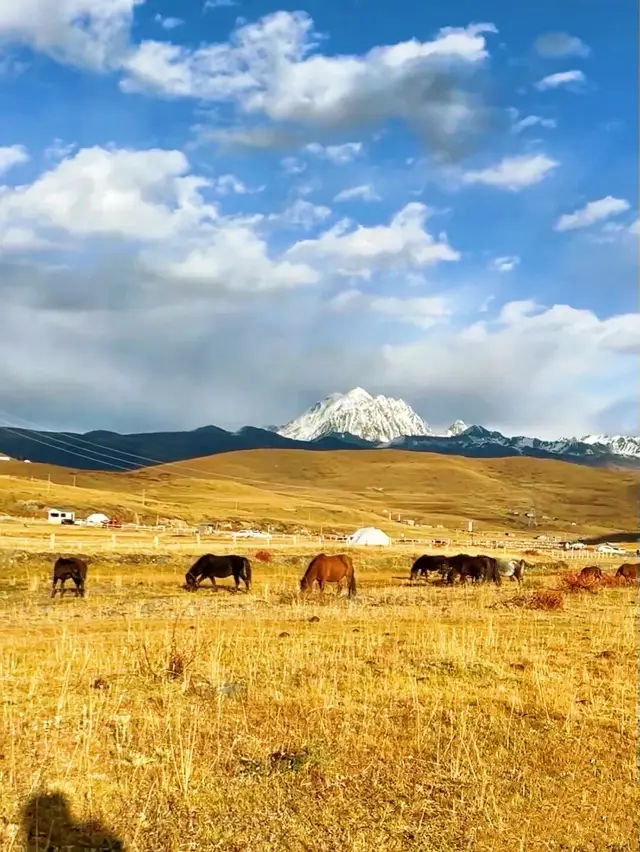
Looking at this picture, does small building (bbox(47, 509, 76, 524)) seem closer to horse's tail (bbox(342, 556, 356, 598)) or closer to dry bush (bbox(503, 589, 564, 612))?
horse's tail (bbox(342, 556, 356, 598))

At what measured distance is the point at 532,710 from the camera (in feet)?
33.2

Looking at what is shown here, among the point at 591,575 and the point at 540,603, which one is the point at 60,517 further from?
the point at 540,603

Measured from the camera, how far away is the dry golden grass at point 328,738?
259 inches

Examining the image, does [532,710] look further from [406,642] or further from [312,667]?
[406,642]

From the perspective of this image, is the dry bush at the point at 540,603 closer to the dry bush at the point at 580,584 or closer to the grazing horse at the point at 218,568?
the dry bush at the point at 580,584

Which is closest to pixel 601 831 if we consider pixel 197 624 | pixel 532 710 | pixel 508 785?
pixel 508 785

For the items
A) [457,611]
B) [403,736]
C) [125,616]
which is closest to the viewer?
[403,736]

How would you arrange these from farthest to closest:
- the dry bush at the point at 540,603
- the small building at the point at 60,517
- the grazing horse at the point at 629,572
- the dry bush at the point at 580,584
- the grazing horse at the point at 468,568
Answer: the small building at the point at 60,517, the grazing horse at the point at 629,572, the grazing horse at the point at 468,568, the dry bush at the point at 580,584, the dry bush at the point at 540,603

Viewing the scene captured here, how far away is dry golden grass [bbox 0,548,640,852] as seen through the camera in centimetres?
659

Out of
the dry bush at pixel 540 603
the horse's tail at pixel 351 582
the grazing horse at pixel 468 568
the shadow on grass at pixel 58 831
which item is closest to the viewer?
the shadow on grass at pixel 58 831

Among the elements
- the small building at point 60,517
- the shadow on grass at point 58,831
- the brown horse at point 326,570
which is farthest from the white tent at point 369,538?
the shadow on grass at point 58,831

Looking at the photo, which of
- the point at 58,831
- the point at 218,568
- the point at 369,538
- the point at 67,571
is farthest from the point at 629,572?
the point at 369,538

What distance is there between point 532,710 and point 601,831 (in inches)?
140

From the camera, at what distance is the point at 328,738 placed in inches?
345
